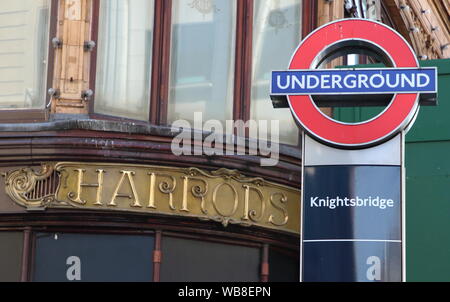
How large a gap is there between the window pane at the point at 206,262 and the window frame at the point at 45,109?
92.8 inches

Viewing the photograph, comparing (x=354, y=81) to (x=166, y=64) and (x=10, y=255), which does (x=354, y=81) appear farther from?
(x=10, y=255)

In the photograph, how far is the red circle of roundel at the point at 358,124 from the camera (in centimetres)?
1809

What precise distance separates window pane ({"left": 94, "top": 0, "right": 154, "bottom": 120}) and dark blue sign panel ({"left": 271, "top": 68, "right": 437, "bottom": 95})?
85.4 inches

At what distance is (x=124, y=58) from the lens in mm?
19672

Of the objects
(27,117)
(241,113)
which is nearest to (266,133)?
(241,113)

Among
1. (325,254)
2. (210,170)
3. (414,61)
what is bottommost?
(325,254)

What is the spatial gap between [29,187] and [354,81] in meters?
4.45

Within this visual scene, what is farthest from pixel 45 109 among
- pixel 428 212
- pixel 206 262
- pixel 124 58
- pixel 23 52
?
pixel 428 212

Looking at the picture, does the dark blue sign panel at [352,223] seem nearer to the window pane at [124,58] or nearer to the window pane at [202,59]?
the window pane at [202,59]

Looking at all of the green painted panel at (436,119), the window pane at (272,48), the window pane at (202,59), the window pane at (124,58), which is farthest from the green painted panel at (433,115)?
the window pane at (124,58)

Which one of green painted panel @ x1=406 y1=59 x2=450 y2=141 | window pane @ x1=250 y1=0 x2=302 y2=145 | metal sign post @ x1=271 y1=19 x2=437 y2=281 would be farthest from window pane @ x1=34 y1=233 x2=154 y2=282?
green painted panel @ x1=406 y1=59 x2=450 y2=141

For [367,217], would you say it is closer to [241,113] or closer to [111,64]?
[241,113]

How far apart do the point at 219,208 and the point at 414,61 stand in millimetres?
3251

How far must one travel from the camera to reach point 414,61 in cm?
1841
